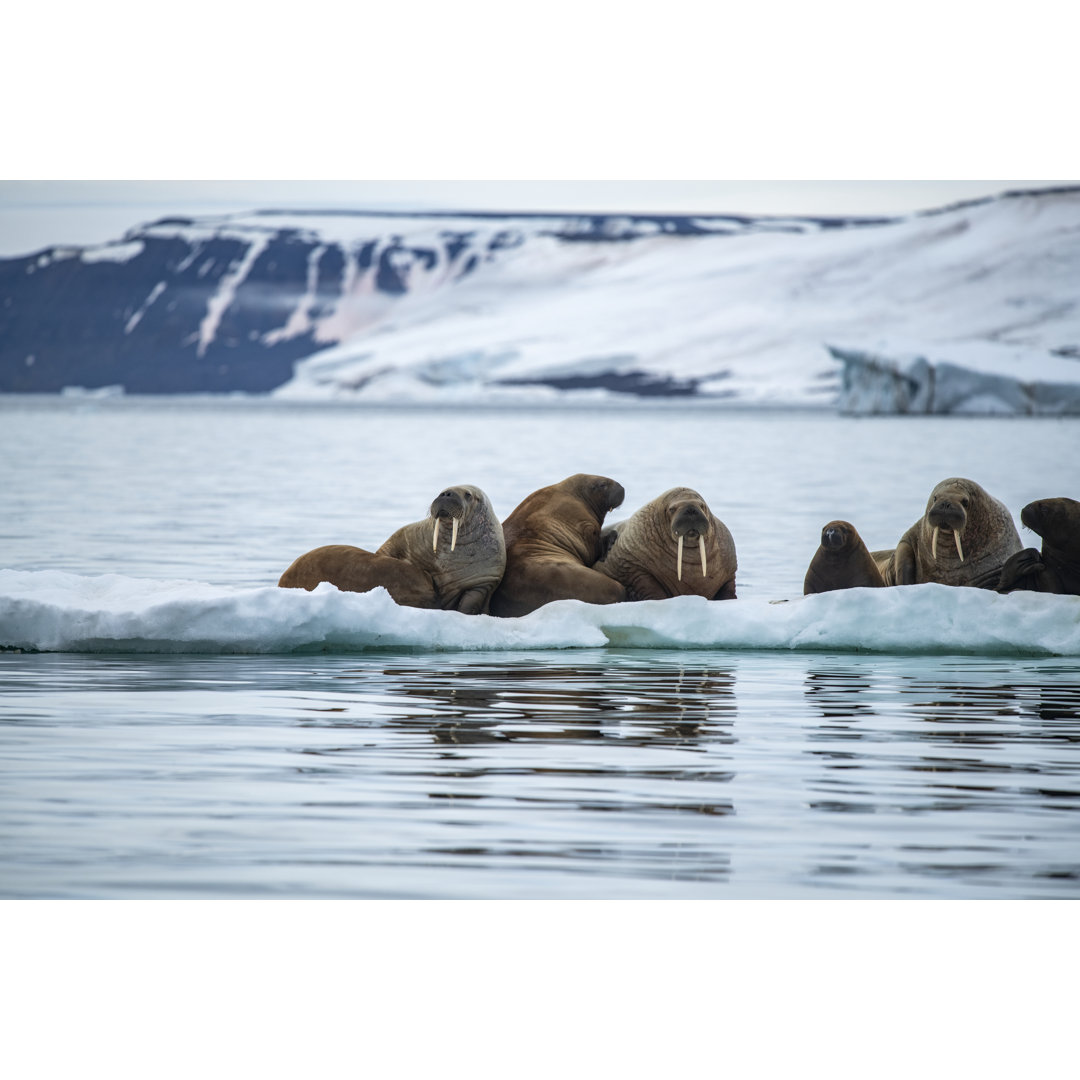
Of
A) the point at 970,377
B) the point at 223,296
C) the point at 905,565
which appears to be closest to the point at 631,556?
the point at 905,565

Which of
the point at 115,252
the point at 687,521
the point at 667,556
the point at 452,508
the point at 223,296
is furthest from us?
the point at 223,296

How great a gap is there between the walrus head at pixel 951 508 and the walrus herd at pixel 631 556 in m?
0.01

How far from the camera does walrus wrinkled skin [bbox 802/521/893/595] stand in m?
9.03

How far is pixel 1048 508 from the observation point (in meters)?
8.68

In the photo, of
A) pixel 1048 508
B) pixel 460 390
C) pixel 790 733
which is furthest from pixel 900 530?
pixel 460 390

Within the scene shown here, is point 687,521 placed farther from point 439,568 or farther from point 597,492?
point 439,568

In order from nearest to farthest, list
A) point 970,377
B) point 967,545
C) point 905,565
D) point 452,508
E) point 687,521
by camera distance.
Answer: point 452,508, point 687,521, point 967,545, point 905,565, point 970,377

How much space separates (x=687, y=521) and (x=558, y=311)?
12329cm

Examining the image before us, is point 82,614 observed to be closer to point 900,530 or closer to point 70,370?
point 900,530

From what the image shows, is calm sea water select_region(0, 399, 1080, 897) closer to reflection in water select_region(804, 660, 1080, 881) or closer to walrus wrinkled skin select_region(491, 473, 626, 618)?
reflection in water select_region(804, 660, 1080, 881)

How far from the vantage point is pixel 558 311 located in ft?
430

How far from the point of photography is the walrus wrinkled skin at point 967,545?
9.21 meters

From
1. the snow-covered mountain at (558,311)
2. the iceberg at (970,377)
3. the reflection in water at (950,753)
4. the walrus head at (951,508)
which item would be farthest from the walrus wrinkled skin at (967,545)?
the snow-covered mountain at (558,311)

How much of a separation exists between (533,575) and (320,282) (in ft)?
367
